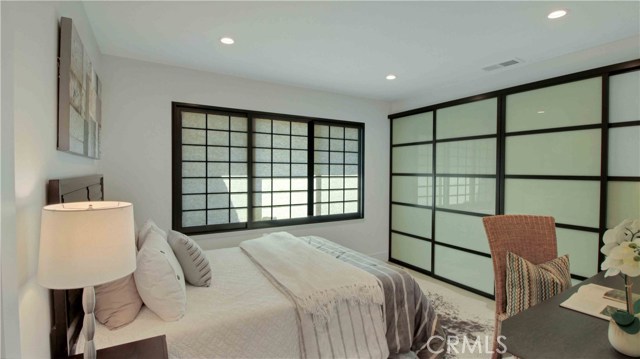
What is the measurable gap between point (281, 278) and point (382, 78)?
2623 mm

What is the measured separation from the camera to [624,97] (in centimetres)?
245

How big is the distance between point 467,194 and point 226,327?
10.3 feet

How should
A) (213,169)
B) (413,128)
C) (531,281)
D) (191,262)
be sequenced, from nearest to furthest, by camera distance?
(531,281) < (191,262) < (213,169) < (413,128)

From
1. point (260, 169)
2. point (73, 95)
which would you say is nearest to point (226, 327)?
point (73, 95)

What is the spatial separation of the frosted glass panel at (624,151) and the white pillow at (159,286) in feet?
11.4

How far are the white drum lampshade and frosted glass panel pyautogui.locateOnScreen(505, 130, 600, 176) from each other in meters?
3.52

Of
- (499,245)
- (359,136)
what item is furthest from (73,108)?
(359,136)

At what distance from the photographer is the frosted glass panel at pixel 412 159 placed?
414 centimetres

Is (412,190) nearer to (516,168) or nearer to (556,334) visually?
(516,168)

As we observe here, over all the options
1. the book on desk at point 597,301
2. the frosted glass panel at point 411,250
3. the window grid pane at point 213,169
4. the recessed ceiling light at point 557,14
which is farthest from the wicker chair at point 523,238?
the window grid pane at point 213,169

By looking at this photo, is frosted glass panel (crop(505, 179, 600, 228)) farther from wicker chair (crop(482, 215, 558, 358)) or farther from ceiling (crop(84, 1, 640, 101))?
ceiling (crop(84, 1, 640, 101))

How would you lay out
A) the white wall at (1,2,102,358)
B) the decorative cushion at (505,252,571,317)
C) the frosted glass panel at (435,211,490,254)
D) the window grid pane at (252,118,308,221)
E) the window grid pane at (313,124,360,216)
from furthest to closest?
the window grid pane at (313,124,360,216)
the window grid pane at (252,118,308,221)
the frosted glass panel at (435,211,490,254)
the decorative cushion at (505,252,571,317)
the white wall at (1,2,102,358)

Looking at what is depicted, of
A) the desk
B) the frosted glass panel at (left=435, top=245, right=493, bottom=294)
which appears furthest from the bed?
the frosted glass panel at (left=435, top=245, right=493, bottom=294)

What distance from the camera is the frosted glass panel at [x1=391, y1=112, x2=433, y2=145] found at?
162 inches
